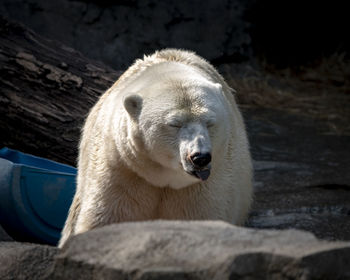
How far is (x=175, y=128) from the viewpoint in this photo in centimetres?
357

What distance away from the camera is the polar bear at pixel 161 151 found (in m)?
3.57

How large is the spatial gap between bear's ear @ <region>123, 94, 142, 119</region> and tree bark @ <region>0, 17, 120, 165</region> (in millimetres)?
1985

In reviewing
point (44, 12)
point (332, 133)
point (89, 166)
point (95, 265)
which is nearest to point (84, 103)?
point (89, 166)

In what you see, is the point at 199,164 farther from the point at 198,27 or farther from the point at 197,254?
the point at 198,27

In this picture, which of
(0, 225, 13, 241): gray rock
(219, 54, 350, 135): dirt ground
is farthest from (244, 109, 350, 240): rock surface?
(0, 225, 13, 241): gray rock

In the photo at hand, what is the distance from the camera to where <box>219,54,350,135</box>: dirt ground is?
9.49 m

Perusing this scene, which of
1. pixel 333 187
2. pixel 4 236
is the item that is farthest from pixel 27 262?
pixel 333 187

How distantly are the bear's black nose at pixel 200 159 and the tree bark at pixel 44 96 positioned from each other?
2.40 meters

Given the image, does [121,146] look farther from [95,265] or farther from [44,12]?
[44,12]

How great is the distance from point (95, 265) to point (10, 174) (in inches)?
94.7

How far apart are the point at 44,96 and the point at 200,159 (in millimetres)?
2679

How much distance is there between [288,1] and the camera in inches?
442

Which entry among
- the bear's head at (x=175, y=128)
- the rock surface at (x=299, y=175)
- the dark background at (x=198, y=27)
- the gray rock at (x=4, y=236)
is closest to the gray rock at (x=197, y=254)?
the bear's head at (x=175, y=128)

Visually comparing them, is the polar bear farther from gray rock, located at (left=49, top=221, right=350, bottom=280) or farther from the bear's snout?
gray rock, located at (left=49, top=221, right=350, bottom=280)
